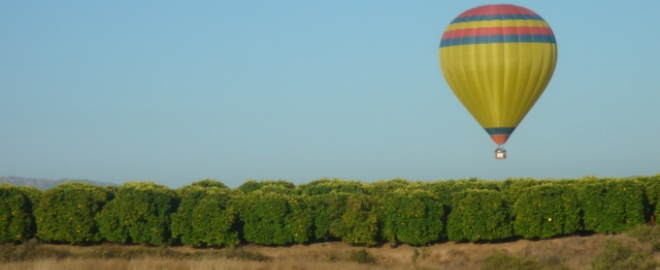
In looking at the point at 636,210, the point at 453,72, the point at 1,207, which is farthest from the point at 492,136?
the point at 1,207

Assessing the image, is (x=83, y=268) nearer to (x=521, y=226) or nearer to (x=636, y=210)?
(x=521, y=226)

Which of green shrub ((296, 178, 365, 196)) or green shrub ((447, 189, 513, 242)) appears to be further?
green shrub ((296, 178, 365, 196))

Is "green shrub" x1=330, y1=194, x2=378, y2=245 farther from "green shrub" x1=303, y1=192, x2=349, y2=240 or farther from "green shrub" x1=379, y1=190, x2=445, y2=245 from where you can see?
"green shrub" x1=379, y1=190, x2=445, y2=245

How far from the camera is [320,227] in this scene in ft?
150

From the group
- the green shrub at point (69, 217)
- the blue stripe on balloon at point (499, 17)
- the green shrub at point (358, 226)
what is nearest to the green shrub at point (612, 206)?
the blue stripe on balloon at point (499, 17)

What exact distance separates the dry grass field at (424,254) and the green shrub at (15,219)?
1.09 metres

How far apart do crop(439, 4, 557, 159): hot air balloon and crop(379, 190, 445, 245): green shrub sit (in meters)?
3.68

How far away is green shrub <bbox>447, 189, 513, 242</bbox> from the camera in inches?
1759

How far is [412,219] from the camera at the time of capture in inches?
1769

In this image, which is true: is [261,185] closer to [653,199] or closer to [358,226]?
[358,226]

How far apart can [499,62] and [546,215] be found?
6092mm

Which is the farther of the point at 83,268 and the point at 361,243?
the point at 361,243

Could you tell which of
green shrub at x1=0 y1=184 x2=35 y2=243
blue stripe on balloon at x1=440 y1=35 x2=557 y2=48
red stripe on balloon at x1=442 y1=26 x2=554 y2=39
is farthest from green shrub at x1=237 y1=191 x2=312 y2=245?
red stripe on balloon at x1=442 y1=26 x2=554 y2=39

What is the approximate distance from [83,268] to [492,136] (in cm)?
2209
